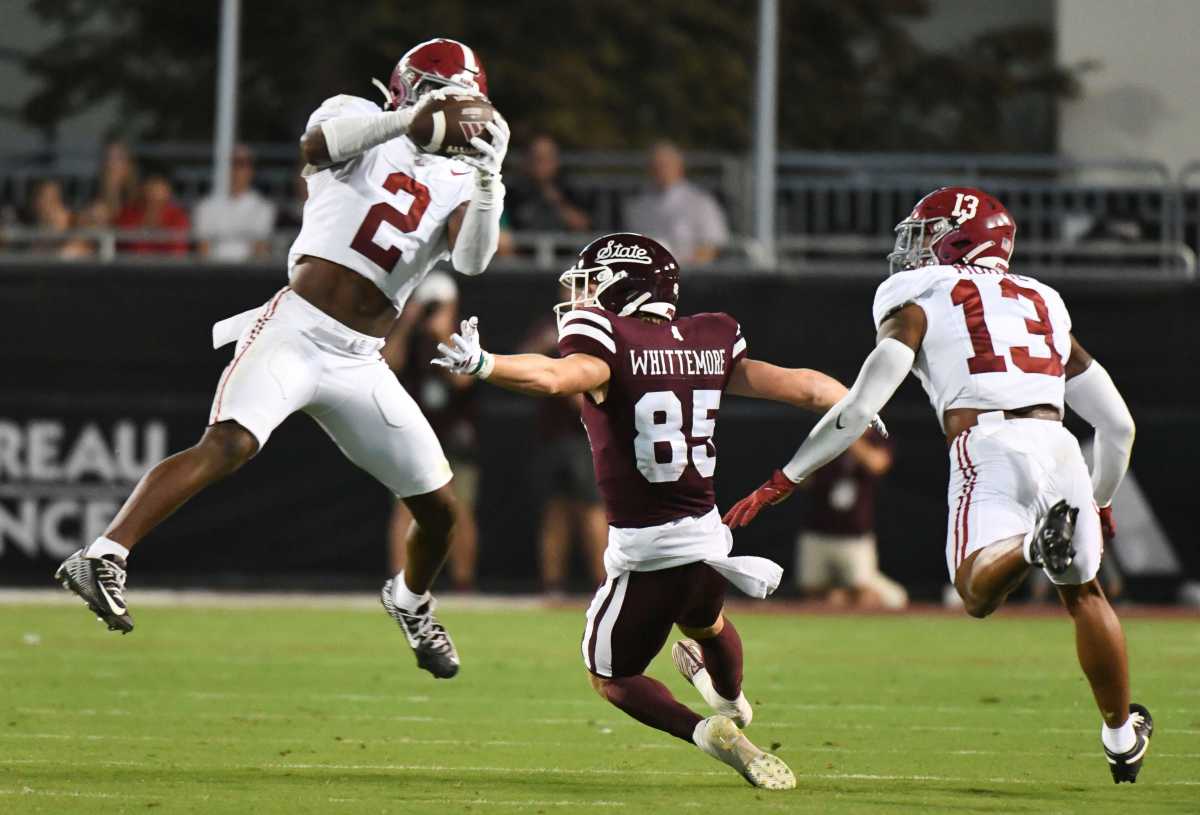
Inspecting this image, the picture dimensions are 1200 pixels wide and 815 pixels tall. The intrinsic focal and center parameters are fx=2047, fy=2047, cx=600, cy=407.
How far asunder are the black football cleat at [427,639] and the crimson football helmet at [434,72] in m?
1.63

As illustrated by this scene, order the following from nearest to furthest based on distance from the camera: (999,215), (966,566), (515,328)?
(966,566), (999,215), (515,328)

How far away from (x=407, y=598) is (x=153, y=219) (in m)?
7.48

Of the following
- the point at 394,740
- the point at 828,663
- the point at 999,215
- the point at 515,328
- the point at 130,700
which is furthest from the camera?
the point at 515,328

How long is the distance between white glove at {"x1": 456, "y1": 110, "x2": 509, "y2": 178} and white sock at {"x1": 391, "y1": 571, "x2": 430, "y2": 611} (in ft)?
4.84

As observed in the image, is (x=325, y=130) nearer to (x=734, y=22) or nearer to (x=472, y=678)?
(x=472, y=678)

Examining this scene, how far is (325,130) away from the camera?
6316mm

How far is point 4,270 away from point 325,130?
23.9ft

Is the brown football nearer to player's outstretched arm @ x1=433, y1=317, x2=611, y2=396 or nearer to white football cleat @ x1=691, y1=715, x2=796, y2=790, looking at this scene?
player's outstretched arm @ x1=433, y1=317, x2=611, y2=396

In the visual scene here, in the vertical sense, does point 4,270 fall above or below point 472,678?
above

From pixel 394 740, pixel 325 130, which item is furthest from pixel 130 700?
pixel 325 130

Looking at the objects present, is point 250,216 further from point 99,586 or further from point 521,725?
point 99,586

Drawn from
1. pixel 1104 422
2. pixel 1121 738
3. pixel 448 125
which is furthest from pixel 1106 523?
pixel 448 125

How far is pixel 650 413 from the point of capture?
595cm

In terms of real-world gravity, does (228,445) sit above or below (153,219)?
above
